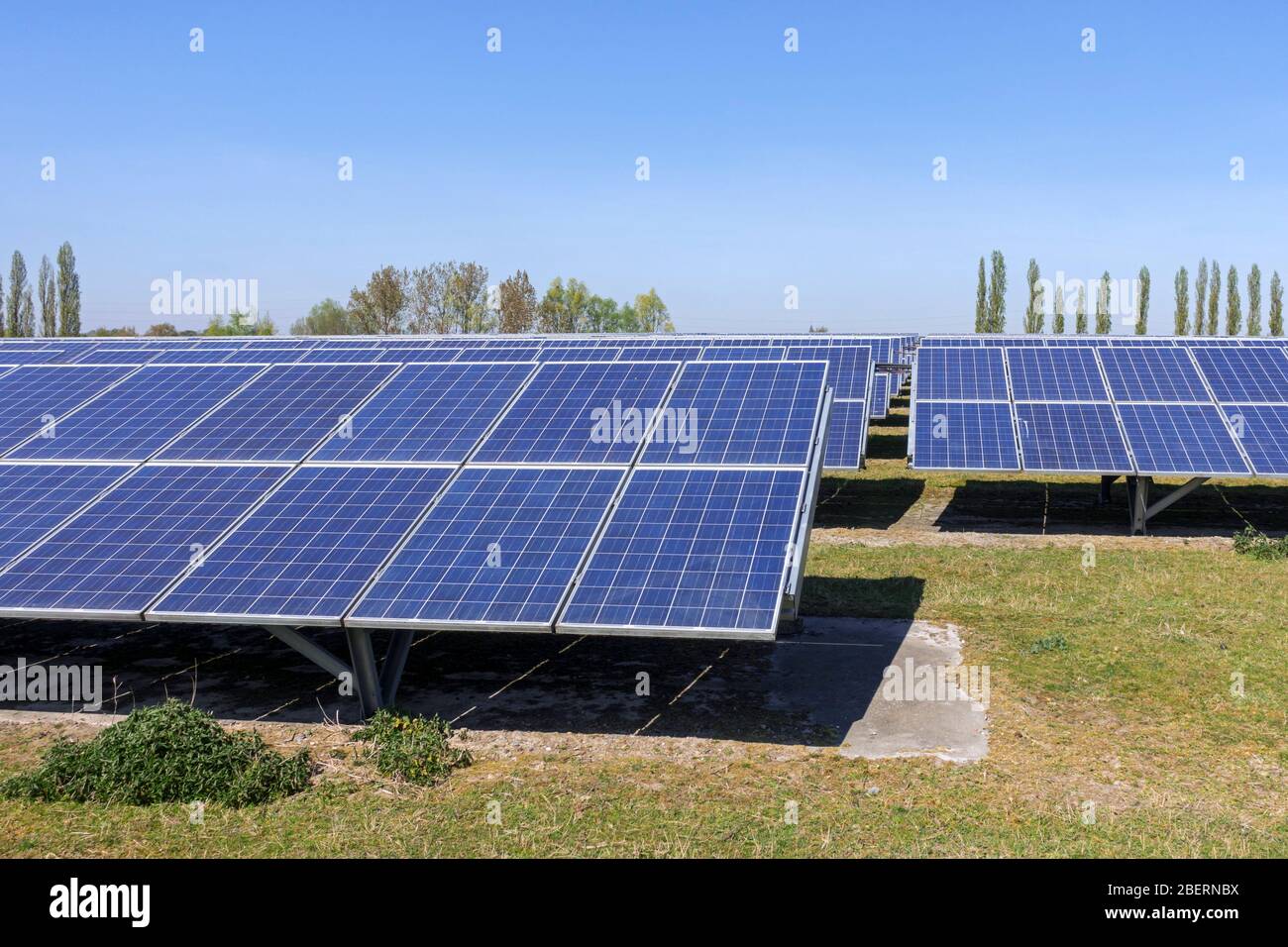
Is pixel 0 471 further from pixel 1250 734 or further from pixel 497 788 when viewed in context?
pixel 1250 734

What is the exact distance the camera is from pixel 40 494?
46.8ft

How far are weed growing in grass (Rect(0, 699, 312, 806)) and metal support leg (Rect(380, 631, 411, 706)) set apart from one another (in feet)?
5.30

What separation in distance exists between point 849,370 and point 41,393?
2173cm

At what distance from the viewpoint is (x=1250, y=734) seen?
466 inches

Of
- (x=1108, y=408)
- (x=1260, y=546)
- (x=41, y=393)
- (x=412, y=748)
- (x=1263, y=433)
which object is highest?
(x=41, y=393)

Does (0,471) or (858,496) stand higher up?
(0,471)

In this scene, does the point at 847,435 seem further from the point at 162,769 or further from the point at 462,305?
the point at 462,305

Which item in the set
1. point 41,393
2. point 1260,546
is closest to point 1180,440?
point 1260,546

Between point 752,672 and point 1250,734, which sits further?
point 752,672

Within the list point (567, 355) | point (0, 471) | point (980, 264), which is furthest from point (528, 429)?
point (980, 264)

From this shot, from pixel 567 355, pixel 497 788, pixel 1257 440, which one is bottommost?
pixel 497 788

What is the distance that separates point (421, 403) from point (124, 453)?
412 cm

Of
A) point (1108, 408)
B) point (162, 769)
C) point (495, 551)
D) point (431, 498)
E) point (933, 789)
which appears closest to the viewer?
point (933, 789)

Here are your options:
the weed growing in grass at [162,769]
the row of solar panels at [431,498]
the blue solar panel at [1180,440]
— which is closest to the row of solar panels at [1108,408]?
the blue solar panel at [1180,440]
